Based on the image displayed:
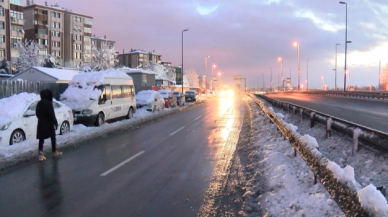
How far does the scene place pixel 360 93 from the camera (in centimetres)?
4300

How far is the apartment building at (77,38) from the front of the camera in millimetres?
82312

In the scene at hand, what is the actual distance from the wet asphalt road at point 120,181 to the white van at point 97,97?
436 cm

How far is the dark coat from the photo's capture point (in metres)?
8.88

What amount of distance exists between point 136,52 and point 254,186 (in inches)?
5570

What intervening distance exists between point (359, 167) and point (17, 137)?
9664 millimetres

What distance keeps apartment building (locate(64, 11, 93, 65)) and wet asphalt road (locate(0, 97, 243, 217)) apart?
73.6 m

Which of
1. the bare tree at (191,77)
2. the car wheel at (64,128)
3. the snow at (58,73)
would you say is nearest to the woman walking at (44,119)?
the car wheel at (64,128)

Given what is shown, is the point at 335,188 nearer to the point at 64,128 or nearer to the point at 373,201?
the point at 373,201

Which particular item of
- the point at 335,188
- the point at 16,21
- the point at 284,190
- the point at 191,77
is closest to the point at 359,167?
the point at 284,190

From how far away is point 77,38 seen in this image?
84.7m

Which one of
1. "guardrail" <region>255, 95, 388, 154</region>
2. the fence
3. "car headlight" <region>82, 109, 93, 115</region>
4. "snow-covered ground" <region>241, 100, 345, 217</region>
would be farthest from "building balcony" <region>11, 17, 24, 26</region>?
"snow-covered ground" <region>241, 100, 345, 217</region>

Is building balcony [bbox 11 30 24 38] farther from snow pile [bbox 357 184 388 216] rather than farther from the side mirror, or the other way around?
Result: snow pile [bbox 357 184 388 216]

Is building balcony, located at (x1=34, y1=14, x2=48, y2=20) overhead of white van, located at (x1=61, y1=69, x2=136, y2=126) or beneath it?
overhead

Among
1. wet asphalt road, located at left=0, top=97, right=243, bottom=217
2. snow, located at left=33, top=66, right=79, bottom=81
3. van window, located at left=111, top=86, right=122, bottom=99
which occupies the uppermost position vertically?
snow, located at left=33, top=66, right=79, bottom=81
